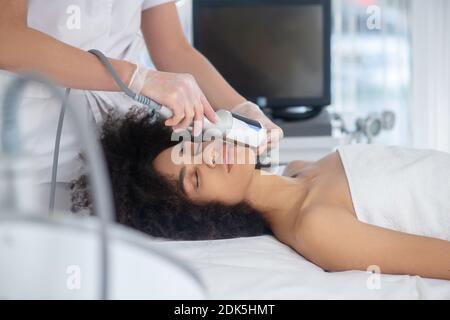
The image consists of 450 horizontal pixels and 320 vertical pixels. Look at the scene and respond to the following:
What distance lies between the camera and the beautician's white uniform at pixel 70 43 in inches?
55.6

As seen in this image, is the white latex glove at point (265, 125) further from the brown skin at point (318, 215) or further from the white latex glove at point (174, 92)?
the white latex glove at point (174, 92)

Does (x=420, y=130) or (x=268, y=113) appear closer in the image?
(x=268, y=113)

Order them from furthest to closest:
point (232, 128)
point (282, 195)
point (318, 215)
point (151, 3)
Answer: point (151, 3)
point (282, 195)
point (232, 128)
point (318, 215)

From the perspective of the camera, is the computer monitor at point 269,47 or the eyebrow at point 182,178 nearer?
the eyebrow at point 182,178

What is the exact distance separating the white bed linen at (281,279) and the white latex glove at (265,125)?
28 cm

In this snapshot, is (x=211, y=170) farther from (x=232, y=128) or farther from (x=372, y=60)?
(x=372, y=60)

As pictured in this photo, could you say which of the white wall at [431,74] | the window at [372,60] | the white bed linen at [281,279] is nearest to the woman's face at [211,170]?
the white bed linen at [281,279]

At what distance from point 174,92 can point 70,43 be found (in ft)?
1.28

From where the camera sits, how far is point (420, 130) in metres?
3.19

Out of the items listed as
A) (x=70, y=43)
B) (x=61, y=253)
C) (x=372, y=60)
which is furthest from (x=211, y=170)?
(x=372, y=60)

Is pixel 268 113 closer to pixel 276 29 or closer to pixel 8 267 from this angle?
pixel 276 29

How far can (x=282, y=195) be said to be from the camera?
57.0 inches

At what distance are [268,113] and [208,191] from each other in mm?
1462
